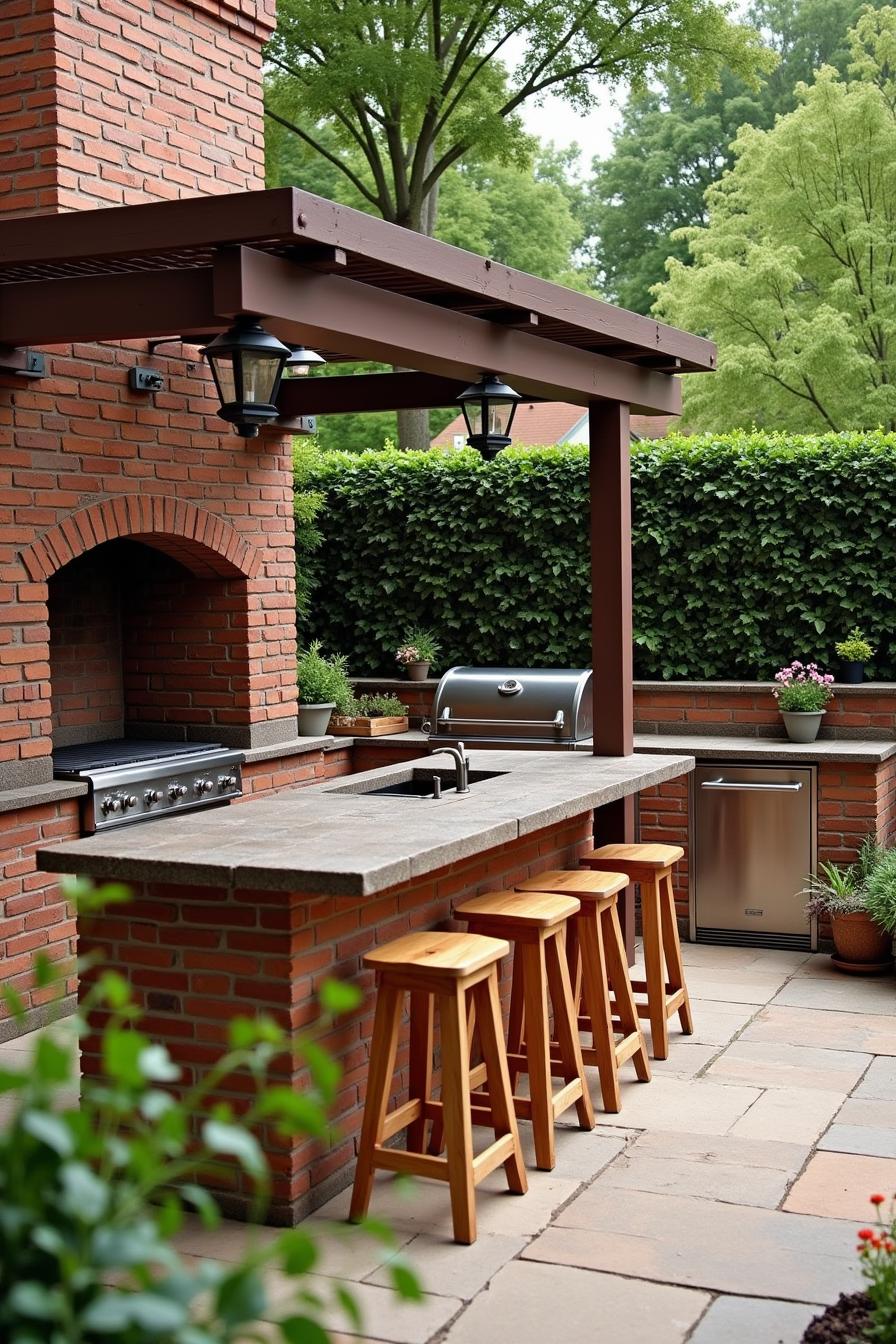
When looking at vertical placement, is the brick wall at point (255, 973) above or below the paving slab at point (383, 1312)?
above

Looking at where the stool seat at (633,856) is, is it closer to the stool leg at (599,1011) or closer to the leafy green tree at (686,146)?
the stool leg at (599,1011)

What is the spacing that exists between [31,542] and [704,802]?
379 cm

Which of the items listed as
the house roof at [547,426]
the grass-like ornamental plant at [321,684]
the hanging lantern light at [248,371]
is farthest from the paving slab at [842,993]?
→ the house roof at [547,426]

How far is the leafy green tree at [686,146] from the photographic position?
29.9 m

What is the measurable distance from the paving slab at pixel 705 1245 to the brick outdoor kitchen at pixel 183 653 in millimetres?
812

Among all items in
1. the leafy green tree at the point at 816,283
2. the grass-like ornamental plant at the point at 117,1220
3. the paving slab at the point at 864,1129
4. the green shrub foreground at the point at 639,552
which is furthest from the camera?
the leafy green tree at the point at 816,283

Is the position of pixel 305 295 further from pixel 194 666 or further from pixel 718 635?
pixel 718 635

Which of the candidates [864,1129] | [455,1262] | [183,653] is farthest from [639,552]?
[455,1262]

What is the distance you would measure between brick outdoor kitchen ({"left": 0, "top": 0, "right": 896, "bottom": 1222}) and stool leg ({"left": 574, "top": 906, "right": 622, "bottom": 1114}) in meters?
0.44

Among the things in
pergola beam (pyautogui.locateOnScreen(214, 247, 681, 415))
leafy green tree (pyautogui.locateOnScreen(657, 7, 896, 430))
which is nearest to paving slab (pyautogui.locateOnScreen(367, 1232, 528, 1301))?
pergola beam (pyautogui.locateOnScreen(214, 247, 681, 415))

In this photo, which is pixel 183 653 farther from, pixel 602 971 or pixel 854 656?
pixel 854 656

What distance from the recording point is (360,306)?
15.9 ft

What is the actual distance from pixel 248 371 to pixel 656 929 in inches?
111

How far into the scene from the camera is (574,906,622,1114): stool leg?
530cm
